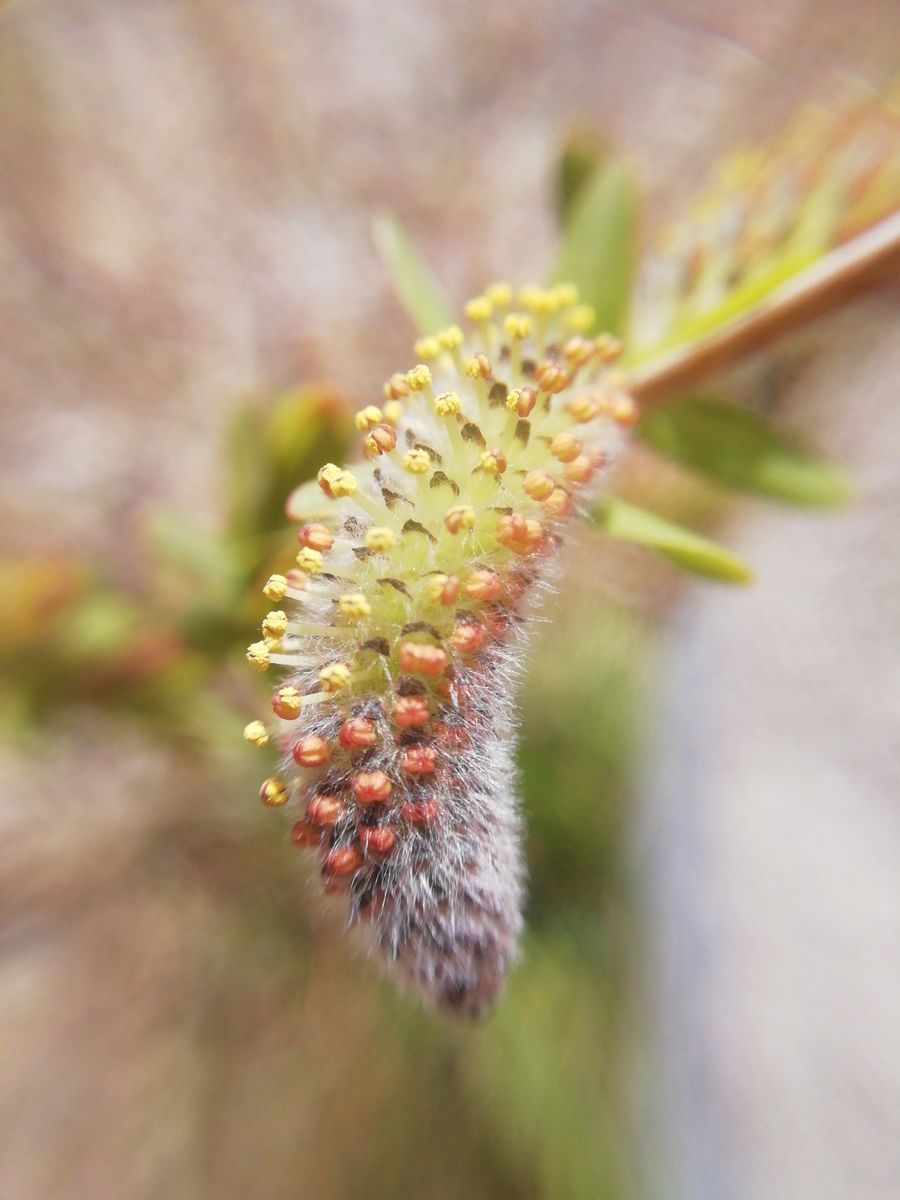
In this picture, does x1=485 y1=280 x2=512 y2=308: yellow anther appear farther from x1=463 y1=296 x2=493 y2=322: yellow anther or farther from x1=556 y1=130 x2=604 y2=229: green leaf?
x1=556 y1=130 x2=604 y2=229: green leaf

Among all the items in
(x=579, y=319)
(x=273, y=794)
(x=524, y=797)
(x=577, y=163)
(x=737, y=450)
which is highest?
(x=577, y=163)

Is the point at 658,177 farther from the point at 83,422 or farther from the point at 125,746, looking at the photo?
the point at 125,746

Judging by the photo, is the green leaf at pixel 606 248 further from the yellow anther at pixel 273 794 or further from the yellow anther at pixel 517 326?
the yellow anther at pixel 273 794

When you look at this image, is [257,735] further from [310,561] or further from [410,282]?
[410,282]

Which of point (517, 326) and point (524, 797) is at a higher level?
point (517, 326)

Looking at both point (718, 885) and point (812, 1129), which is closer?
point (812, 1129)

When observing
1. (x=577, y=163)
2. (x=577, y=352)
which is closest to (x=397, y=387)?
(x=577, y=352)

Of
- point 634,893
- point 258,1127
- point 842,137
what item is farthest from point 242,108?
point 258,1127
